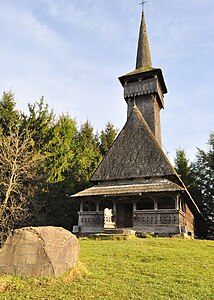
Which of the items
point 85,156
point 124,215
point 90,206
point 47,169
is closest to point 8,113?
point 47,169

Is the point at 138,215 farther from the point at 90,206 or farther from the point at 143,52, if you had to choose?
the point at 143,52

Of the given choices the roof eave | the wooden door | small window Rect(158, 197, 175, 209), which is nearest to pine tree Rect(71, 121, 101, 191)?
the wooden door

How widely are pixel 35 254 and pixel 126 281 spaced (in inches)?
86.6

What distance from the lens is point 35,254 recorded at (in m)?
6.64

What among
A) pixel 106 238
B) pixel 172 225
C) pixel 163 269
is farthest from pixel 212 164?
pixel 163 269

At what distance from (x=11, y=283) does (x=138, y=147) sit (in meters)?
16.5

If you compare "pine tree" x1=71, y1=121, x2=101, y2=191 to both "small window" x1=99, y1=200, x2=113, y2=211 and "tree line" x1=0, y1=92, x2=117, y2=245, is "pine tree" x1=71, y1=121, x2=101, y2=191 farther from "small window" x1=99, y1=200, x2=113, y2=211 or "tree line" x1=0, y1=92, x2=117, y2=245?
"small window" x1=99, y1=200, x2=113, y2=211

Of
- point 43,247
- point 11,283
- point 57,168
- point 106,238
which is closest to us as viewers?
point 11,283

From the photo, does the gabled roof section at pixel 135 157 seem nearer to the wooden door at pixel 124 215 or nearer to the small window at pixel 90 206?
the wooden door at pixel 124 215

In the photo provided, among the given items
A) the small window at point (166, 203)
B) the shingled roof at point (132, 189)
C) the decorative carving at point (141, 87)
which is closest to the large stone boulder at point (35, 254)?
the shingled roof at point (132, 189)

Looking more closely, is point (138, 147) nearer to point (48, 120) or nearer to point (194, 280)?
point (48, 120)

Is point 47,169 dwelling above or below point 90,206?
above

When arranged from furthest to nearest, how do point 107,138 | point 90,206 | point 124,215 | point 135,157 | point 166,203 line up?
point 107,138 < point 90,206 < point 135,157 < point 124,215 < point 166,203

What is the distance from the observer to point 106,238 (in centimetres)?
1531
